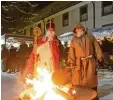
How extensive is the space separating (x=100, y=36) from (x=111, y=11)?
0.22 meters

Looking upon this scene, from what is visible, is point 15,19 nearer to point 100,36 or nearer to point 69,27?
point 69,27

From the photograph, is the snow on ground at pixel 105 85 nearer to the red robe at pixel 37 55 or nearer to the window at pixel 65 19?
the red robe at pixel 37 55

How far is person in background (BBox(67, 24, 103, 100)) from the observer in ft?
9.33

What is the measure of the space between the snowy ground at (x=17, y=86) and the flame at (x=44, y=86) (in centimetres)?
16

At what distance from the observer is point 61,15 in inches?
118

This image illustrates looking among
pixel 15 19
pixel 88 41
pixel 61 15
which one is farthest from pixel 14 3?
pixel 88 41

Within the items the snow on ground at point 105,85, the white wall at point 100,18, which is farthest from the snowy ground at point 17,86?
the white wall at point 100,18

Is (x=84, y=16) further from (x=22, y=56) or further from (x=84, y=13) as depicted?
(x=22, y=56)

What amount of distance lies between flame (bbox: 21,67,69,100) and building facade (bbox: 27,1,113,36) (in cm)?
34

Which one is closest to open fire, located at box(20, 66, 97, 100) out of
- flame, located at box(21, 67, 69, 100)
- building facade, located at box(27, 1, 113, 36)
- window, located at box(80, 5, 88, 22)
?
flame, located at box(21, 67, 69, 100)

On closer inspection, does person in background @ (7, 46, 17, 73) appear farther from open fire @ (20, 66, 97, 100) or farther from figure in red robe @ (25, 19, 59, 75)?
open fire @ (20, 66, 97, 100)

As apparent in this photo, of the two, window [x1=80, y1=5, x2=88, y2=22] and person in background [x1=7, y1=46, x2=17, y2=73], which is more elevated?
window [x1=80, y1=5, x2=88, y2=22]

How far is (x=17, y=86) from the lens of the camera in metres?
3.01

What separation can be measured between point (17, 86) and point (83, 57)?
0.59 metres
